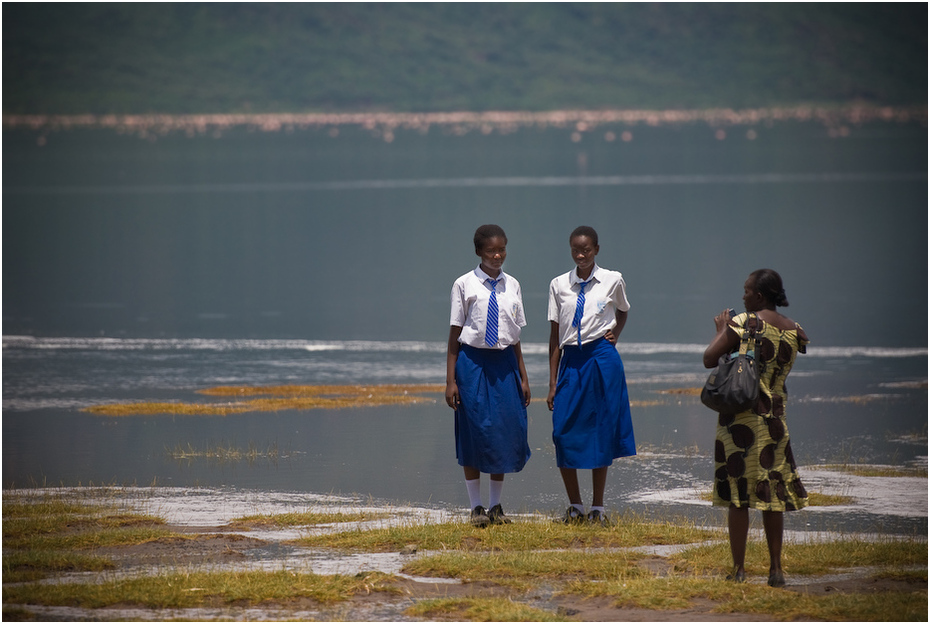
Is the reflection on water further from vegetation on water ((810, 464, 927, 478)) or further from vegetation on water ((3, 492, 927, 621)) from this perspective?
vegetation on water ((3, 492, 927, 621))

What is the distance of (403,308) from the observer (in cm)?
2917

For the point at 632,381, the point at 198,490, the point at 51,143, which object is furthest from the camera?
the point at 51,143

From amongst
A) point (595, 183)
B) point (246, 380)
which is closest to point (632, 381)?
point (246, 380)

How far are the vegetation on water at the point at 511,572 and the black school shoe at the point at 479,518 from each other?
0.13 m

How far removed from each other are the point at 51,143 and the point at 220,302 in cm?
12486

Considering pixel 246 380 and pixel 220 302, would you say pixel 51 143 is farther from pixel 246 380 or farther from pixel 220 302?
pixel 246 380

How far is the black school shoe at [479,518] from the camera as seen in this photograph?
361 inches

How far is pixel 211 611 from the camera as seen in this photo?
23.2 feet

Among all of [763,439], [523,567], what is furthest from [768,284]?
[523,567]

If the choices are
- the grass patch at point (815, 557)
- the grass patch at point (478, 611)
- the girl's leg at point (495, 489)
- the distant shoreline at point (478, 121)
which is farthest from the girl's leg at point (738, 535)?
the distant shoreline at point (478, 121)

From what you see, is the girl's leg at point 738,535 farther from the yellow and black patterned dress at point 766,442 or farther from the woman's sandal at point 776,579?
the woman's sandal at point 776,579

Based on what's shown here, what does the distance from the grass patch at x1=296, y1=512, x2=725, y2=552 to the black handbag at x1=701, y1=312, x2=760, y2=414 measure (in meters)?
1.44

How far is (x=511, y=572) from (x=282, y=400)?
8.87 metres

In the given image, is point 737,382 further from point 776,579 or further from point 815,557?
point 815,557
